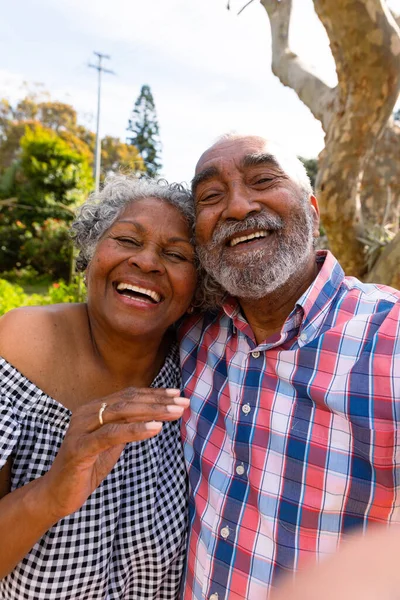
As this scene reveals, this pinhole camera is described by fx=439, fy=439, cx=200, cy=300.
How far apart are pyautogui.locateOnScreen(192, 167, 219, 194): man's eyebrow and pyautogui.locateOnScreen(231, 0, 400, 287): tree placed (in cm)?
163

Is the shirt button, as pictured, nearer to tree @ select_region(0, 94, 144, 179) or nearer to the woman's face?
the woman's face

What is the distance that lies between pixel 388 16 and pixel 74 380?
310 cm

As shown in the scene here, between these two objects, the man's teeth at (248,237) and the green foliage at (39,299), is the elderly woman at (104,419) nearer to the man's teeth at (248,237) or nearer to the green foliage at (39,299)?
the man's teeth at (248,237)

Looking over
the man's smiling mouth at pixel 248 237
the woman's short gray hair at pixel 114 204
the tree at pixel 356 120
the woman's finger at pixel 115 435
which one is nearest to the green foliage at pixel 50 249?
the tree at pixel 356 120

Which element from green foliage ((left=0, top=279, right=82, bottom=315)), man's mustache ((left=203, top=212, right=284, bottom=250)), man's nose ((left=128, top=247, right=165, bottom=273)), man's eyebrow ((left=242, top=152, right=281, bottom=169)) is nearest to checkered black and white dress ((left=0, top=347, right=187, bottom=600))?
man's nose ((left=128, top=247, right=165, bottom=273))

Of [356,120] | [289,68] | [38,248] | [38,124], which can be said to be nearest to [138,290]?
[356,120]

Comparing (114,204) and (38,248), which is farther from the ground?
(114,204)

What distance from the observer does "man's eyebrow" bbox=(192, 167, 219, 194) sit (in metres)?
1.96

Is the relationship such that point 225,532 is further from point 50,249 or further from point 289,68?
point 50,249

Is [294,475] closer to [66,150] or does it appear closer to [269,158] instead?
[269,158]

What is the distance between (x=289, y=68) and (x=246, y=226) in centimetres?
340

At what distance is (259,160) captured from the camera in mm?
1914

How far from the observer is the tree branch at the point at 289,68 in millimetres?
4102

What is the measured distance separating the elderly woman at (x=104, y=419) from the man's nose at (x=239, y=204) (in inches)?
9.1
